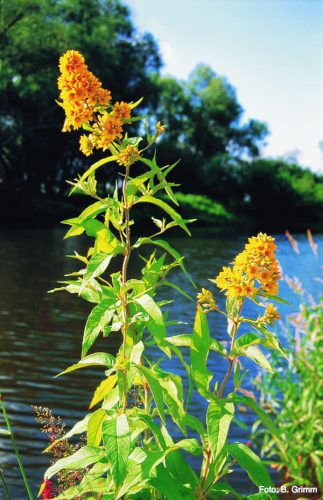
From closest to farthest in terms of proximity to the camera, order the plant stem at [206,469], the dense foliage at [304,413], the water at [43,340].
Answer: the plant stem at [206,469]
the dense foliage at [304,413]
the water at [43,340]

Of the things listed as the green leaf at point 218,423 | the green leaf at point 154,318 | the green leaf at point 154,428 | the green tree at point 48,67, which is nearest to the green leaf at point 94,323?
the green leaf at point 154,318

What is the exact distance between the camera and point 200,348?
1.82 metres

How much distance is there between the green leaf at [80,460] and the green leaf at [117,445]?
0.56ft

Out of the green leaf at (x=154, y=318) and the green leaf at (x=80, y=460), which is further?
the green leaf at (x=80, y=460)

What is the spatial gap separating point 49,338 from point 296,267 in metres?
11.9

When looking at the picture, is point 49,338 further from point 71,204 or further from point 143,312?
point 71,204

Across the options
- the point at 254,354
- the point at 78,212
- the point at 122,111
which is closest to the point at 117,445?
the point at 254,354

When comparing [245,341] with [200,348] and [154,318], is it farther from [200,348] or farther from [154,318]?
[154,318]

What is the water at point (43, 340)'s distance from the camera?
5914mm

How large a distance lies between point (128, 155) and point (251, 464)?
3.10ft

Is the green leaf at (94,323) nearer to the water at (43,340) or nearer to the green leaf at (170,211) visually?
the green leaf at (170,211)

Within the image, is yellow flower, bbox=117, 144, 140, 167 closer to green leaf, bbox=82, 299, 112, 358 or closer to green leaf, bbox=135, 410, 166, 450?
green leaf, bbox=82, 299, 112, 358

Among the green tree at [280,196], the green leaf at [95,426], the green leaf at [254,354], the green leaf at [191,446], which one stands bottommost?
the green leaf at [191,446]


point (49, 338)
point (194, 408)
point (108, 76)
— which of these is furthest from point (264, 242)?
point (108, 76)
